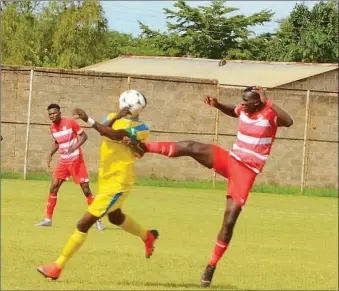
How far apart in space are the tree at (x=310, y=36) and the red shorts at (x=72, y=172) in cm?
3060

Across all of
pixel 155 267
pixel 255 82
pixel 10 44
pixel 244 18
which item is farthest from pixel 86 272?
pixel 244 18

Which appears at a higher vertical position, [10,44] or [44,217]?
[10,44]

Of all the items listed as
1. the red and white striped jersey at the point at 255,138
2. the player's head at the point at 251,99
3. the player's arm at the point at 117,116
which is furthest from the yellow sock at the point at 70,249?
the player's head at the point at 251,99

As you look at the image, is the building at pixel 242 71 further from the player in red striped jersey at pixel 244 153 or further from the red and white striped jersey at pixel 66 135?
the player in red striped jersey at pixel 244 153

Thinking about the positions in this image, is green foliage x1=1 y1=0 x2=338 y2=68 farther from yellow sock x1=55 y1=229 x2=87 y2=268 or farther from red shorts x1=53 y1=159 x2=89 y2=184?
yellow sock x1=55 y1=229 x2=87 y2=268

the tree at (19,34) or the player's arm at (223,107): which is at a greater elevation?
the tree at (19,34)

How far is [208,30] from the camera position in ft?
190

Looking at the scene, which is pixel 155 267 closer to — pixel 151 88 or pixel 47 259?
pixel 47 259

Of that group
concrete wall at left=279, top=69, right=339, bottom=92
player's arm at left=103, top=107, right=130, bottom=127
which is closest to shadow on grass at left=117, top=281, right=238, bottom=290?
player's arm at left=103, top=107, right=130, bottom=127

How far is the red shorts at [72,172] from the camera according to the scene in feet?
58.6

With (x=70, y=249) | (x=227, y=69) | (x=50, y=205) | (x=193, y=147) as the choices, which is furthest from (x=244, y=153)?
(x=227, y=69)

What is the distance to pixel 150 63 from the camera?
149 ft

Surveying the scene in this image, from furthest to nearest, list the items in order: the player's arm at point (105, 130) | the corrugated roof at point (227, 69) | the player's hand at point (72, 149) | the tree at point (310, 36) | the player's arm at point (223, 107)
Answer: the tree at point (310, 36)
the corrugated roof at point (227, 69)
the player's hand at point (72, 149)
the player's arm at point (223, 107)
the player's arm at point (105, 130)

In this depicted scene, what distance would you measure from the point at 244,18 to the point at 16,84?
28.0 m
